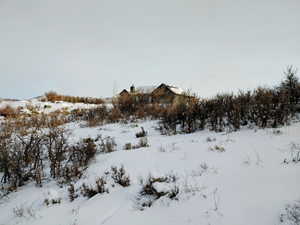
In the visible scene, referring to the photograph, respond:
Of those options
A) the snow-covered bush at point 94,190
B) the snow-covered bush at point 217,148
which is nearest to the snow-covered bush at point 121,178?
the snow-covered bush at point 94,190

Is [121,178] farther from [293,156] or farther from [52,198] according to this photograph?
[293,156]

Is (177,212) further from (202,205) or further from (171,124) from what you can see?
(171,124)

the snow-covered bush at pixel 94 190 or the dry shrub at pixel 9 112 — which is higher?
the dry shrub at pixel 9 112

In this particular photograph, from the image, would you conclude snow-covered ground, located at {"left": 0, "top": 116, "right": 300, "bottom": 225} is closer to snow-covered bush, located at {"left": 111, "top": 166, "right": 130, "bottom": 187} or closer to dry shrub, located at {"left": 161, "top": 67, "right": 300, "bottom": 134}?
snow-covered bush, located at {"left": 111, "top": 166, "right": 130, "bottom": 187}

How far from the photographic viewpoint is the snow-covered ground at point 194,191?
7.25 ft

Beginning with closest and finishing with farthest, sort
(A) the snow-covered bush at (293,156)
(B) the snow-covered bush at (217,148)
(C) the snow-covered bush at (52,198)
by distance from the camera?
(C) the snow-covered bush at (52,198)
(A) the snow-covered bush at (293,156)
(B) the snow-covered bush at (217,148)

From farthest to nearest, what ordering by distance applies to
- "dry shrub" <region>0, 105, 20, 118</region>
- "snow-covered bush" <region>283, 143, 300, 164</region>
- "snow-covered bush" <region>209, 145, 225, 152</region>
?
1. "dry shrub" <region>0, 105, 20, 118</region>
2. "snow-covered bush" <region>209, 145, 225, 152</region>
3. "snow-covered bush" <region>283, 143, 300, 164</region>

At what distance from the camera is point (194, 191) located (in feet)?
8.67

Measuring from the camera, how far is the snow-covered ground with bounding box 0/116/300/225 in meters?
2.21

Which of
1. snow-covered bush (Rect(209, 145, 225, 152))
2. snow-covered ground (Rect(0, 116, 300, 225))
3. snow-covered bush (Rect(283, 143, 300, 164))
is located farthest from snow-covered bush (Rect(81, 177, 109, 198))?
snow-covered bush (Rect(283, 143, 300, 164))

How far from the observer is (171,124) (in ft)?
21.8

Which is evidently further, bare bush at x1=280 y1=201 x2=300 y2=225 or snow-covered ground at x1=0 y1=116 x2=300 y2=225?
snow-covered ground at x1=0 y1=116 x2=300 y2=225

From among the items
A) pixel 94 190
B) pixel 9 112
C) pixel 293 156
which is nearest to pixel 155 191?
pixel 94 190

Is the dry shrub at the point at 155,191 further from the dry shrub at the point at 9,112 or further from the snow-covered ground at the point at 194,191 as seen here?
the dry shrub at the point at 9,112
